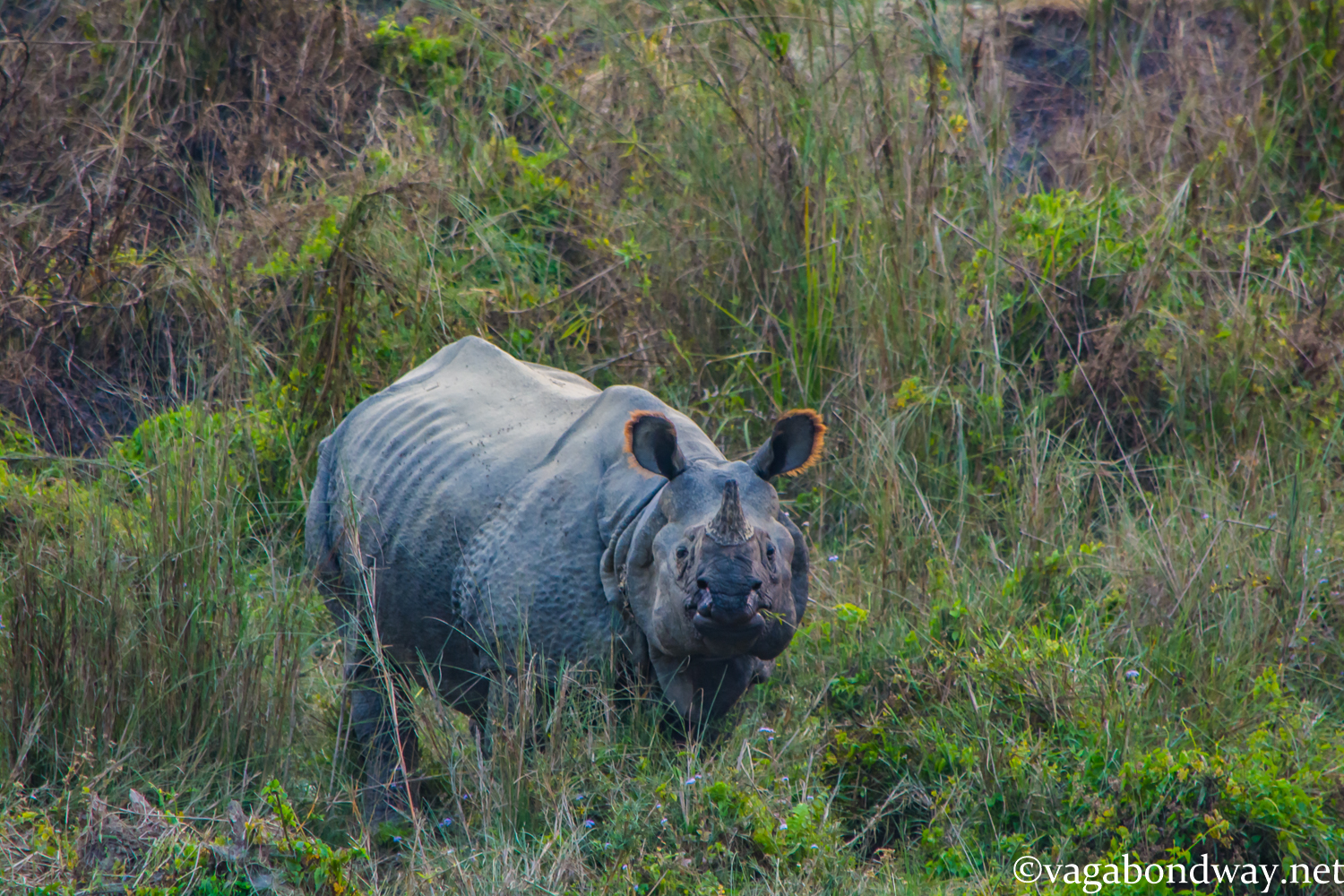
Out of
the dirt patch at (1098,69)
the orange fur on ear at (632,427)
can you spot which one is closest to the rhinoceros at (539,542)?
the orange fur on ear at (632,427)

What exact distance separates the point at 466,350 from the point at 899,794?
201cm

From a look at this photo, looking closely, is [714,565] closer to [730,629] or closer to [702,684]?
[730,629]

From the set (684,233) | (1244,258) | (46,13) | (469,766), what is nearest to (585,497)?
(469,766)

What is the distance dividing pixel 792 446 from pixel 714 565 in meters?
0.55

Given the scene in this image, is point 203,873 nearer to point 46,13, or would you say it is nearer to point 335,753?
point 335,753

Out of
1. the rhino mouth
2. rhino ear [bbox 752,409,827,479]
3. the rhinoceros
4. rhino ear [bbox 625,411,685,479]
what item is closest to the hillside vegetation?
the rhinoceros

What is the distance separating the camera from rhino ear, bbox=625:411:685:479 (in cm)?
354

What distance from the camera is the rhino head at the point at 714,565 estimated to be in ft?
10.9

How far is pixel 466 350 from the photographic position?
4.73 metres

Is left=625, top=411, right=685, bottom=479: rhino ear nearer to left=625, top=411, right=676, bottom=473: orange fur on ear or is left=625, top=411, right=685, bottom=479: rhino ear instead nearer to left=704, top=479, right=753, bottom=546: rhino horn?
left=625, top=411, right=676, bottom=473: orange fur on ear

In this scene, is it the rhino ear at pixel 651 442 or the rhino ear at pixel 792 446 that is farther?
the rhino ear at pixel 792 446

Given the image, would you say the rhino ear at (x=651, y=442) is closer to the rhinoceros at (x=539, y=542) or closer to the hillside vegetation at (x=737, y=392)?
the rhinoceros at (x=539, y=542)

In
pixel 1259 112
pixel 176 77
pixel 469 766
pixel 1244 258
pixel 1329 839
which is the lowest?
pixel 1329 839

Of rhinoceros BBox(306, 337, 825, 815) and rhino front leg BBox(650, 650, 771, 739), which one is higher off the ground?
rhinoceros BBox(306, 337, 825, 815)
